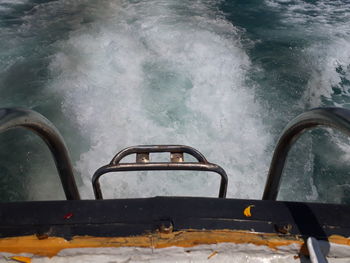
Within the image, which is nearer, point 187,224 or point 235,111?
point 187,224

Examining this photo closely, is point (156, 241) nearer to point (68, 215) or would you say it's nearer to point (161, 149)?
point (68, 215)

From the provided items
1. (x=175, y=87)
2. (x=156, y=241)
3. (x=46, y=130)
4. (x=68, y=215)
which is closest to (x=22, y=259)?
(x=68, y=215)

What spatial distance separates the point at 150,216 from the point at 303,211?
511mm

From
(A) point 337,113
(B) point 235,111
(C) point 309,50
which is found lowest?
(B) point 235,111

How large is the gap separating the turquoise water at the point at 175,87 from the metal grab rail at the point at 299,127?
1.87 metres

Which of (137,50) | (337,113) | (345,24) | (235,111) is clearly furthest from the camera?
(345,24)

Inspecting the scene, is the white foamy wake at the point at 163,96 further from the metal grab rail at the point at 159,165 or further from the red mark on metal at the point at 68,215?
the red mark on metal at the point at 68,215

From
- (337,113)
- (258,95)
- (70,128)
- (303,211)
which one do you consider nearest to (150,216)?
(303,211)

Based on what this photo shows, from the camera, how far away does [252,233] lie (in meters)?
1.01

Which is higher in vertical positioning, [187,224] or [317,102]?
[187,224]

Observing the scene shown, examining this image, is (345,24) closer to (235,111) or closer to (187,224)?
(235,111)

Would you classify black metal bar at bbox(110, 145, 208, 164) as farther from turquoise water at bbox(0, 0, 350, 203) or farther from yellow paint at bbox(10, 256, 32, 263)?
turquoise water at bbox(0, 0, 350, 203)

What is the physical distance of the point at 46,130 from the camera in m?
1.30

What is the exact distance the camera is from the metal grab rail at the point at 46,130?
1.05 metres
